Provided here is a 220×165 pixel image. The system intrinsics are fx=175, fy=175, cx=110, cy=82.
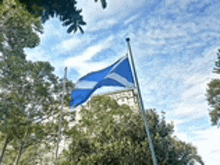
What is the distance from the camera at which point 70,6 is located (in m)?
4.70

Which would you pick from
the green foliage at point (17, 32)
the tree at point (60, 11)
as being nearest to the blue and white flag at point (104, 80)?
the tree at point (60, 11)

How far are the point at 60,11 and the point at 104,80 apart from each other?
5103 millimetres

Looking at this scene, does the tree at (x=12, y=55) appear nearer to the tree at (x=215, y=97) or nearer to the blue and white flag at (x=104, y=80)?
the blue and white flag at (x=104, y=80)

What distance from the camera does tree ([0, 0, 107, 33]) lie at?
4234mm

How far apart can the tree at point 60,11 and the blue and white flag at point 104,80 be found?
4.78 meters

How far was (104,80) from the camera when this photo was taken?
30.7 ft

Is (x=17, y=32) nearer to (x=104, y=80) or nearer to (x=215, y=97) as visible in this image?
(x=104, y=80)

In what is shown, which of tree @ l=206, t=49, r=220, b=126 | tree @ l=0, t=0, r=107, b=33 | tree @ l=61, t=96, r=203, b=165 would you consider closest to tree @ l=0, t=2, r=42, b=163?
tree @ l=61, t=96, r=203, b=165

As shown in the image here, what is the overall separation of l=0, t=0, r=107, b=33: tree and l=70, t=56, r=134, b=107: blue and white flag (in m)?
4.78

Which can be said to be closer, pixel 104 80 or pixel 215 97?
pixel 104 80

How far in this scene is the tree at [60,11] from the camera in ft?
13.9

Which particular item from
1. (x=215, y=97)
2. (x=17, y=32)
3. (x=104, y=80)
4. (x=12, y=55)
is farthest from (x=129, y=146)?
(x=215, y=97)

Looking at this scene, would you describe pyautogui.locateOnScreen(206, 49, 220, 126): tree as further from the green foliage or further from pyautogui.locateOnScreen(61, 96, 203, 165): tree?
the green foliage

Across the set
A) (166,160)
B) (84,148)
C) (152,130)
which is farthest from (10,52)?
(166,160)
